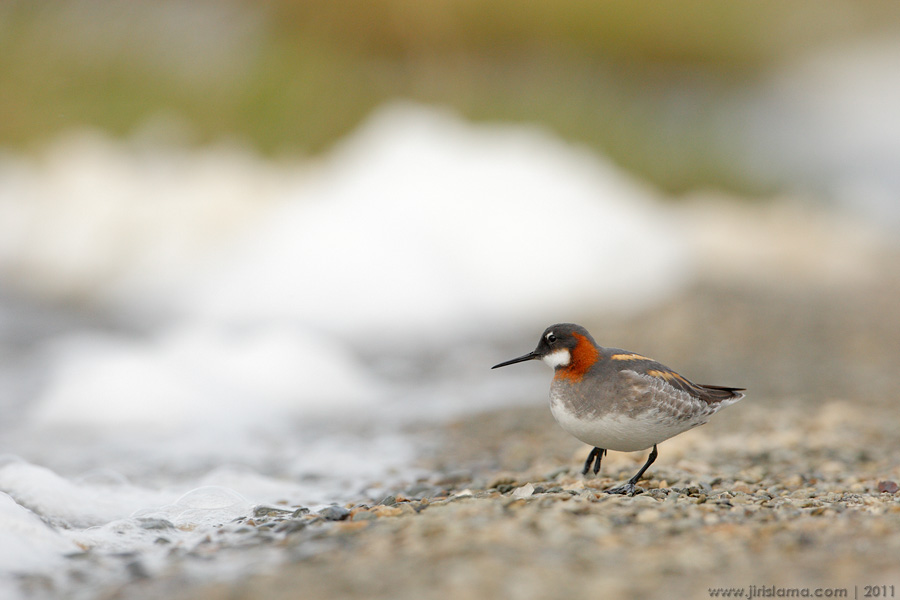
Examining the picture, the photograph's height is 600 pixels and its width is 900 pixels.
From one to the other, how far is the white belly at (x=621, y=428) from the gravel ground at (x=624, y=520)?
321 millimetres

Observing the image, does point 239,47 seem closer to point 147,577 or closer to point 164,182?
point 164,182

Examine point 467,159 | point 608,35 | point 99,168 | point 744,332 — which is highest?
point 608,35

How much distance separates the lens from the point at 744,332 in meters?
11.3

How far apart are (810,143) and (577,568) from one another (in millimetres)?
23659

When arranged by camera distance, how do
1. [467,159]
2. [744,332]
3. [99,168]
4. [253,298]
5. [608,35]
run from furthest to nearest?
[608,35]
[99,168]
[467,159]
[253,298]
[744,332]

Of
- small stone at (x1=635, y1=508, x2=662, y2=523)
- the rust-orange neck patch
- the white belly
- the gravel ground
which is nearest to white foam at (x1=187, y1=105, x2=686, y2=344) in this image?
the gravel ground

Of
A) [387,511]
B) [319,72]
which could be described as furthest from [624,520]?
[319,72]

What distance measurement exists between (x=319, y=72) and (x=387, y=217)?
4.77m

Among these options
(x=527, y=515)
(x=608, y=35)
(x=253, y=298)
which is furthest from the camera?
(x=608, y=35)

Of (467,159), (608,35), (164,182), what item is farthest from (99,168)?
(608,35)

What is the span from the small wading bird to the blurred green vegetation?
12603 millimetres

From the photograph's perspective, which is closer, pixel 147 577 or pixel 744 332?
pixel 147 577

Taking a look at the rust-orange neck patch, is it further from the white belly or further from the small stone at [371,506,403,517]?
the small stone at [371,506,403,517]

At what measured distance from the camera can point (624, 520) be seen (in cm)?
404
